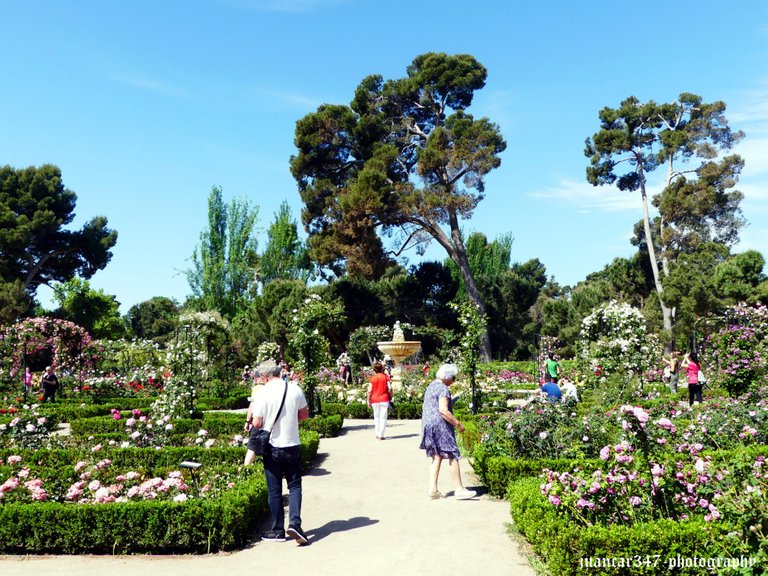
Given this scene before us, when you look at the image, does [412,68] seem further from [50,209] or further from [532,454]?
[532,454]

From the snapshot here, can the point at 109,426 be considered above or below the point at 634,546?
below

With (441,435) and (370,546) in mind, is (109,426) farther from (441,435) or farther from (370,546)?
(370,546)

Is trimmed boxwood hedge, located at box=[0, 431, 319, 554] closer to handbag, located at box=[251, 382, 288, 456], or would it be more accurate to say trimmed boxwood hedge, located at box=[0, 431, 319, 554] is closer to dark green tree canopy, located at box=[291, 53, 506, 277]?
handbag, located at box=[251, 382, 288, 456]

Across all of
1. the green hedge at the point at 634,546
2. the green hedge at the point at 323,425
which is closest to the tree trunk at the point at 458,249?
the green hedge at the point at 323,425

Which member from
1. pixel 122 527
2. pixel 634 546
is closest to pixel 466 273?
pixel 122 527

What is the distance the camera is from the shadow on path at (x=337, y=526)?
530 cm

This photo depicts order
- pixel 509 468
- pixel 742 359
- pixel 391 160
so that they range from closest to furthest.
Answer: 1. pixel 509 468
2. pixel 742 359
3. pixel 391 160

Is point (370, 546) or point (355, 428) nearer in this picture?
point (370, 546)

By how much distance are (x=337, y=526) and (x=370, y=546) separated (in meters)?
0.72

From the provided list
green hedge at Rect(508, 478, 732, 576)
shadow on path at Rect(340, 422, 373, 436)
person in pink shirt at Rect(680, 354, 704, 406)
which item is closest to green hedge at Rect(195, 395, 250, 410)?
shadow on path at Rect(340, 422, 373, 436)

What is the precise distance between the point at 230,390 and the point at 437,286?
15205 mm

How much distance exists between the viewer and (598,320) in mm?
16312

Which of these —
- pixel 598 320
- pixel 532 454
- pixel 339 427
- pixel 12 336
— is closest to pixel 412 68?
pixel 598 320

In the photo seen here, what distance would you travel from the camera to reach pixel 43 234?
35656 mm
